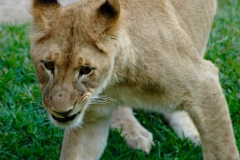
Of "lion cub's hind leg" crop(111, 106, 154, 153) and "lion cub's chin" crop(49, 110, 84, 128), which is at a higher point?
"lion cub's chin" crop(49, 110, 84, 128)

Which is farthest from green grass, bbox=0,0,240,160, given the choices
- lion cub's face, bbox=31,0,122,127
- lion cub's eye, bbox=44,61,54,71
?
lion cub's eye, bbox=44,61,54,71

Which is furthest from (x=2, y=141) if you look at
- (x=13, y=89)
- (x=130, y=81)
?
(x=130, y=81)

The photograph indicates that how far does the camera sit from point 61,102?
260 cm

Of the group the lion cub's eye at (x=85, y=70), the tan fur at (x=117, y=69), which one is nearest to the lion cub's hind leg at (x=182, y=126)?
the tan fur at (x=117, y=69)

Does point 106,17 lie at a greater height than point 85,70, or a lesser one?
greater

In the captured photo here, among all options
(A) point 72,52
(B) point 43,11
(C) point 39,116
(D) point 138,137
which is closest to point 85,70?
(A) point 72,52

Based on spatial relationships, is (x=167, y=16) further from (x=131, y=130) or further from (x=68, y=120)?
(x=131, y=130)

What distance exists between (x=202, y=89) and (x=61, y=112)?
926 millimetres

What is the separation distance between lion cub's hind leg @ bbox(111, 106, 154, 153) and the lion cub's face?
3.51 feet

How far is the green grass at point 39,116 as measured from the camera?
370 centimetres

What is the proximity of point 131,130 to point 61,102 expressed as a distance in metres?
1.50

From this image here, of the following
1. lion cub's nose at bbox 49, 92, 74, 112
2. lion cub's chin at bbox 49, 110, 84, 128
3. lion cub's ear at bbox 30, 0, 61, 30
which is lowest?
lion cub's chin at bbox 49, 110, 84, 128

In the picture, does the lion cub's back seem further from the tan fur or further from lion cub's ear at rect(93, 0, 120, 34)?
lion cub's ear at rect(93, 0, 120, 34)

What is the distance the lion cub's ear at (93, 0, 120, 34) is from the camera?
2.77 m
